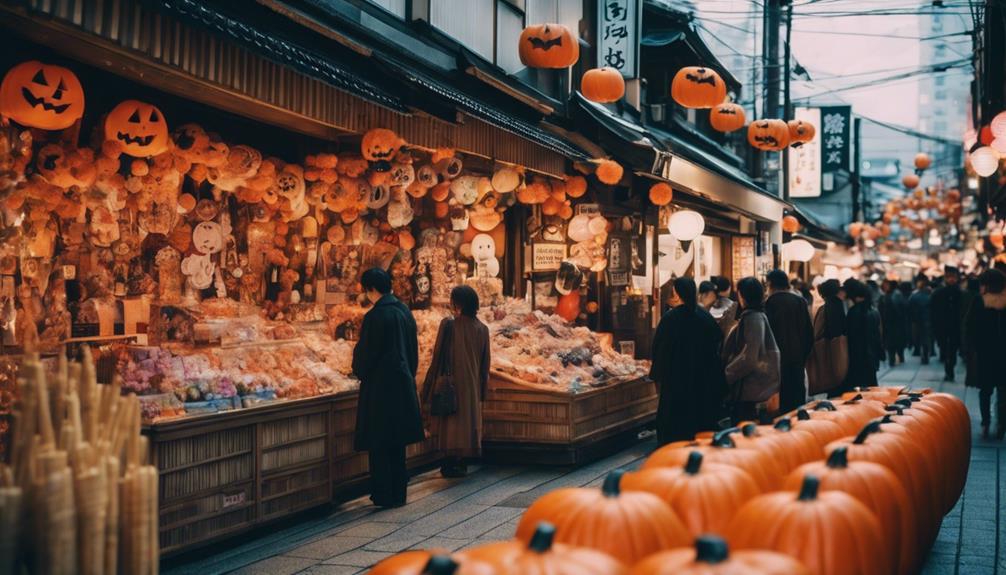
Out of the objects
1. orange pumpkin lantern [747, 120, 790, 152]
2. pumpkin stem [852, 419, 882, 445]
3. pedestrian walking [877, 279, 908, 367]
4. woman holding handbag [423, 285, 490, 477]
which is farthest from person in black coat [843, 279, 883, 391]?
pedestrian walking [877, 279, 908, 367]

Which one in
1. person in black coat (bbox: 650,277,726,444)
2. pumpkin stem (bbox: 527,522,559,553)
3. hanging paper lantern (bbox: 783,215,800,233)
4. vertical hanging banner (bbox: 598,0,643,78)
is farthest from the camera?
hanging paper lantern (bbox: 783,215,800,233)

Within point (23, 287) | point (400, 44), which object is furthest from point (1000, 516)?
point (23, 287)

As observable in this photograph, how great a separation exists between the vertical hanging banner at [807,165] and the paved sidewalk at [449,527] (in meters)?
24.3

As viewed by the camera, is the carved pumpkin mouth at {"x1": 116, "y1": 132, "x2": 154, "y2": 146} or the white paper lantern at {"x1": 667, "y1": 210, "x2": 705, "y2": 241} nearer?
the carved pumpkin mouth at {"x1": 116, "y1": 132, "x2": 154, "y2": 146}

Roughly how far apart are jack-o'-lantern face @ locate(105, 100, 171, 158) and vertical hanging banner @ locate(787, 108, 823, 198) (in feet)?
96.1

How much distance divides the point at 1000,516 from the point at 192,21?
7894 millimetres

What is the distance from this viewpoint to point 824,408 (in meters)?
7.04

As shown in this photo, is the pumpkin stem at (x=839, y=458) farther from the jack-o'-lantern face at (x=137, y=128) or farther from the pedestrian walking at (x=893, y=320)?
the pedestrian walking at (x=893, y=320)

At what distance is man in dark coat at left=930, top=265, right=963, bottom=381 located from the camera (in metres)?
19.3

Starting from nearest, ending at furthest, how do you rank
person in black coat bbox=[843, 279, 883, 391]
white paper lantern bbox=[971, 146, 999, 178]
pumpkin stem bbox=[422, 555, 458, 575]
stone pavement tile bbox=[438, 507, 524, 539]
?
1. pumpkin stem bbox=[422, 555, 458, 575]
2. stone pavement tile bbox=[438, 507, 524, 539]
3. person in black coat bbox=[843, 279, 883, 391]
4. white paper lantern bbox=[971, 146, 999, 178]

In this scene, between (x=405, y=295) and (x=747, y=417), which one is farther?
(x=405, y=295)

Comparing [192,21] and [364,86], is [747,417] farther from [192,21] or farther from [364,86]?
[192,21]

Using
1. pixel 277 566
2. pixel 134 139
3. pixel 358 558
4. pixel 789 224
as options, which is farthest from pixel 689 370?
pixel 789 224

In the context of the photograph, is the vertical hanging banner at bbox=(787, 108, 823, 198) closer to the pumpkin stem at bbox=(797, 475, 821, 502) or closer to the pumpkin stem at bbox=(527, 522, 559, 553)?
the pumpkin stem at bbox=(797, 475, 821, 502)
